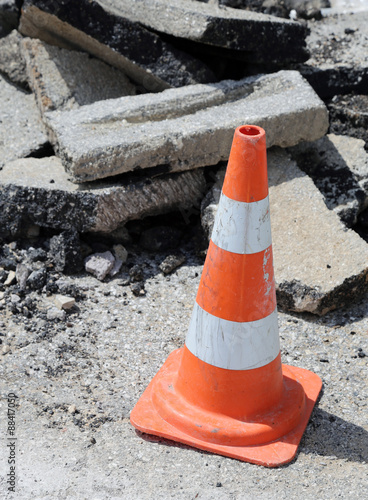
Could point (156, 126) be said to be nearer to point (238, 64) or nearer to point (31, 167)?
point (31, 167)

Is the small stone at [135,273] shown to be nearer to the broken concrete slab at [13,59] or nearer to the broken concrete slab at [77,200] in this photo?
the broken concrete slab at [77,200]

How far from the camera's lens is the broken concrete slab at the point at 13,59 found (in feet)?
15.3

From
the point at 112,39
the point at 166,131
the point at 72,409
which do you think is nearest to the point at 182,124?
the point at 166,131

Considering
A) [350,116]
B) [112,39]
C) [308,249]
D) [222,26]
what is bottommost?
[308,249]

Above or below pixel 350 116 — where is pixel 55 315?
below

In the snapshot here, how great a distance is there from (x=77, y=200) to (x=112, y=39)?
139 cm

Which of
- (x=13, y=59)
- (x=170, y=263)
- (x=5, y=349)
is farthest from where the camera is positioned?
(x=13, y=59)

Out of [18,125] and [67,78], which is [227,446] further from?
[67,78]

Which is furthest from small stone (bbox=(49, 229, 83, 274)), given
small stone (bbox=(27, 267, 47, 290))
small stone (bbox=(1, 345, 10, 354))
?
small stone (bbox=(1, 345, 10, 354))

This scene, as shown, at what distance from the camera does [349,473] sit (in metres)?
2.35

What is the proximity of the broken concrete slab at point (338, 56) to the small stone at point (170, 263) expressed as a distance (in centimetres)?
199

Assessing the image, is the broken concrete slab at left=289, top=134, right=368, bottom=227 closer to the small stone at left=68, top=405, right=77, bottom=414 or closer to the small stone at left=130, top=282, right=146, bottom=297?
the small stone at left=130, top=282, right=146, bottom=297

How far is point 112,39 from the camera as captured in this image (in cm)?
409

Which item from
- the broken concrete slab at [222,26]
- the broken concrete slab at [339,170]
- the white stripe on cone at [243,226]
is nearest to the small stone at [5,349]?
the white stripe on cone at [243,226]
